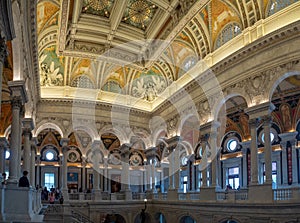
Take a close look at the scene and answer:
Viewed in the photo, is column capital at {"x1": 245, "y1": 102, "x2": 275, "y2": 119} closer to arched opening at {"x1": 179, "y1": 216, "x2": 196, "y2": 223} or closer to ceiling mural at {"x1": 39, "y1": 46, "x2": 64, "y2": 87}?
arched opening at {"x1": 179, "y1": 216, "x2": 196, "y2": 223}

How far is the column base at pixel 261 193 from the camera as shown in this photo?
16.8 metres

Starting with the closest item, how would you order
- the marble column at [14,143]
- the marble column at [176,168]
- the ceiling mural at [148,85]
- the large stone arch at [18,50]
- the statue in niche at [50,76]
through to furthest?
the large stone arch at [18,50] → the marble column at [14,143] → the marble column at [176,168] → the statue in niche at [50,76] → the ceiling mural at [148,85]

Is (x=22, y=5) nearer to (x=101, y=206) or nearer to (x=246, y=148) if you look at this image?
(x=101, y=206)

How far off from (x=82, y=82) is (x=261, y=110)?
14063 millimetres

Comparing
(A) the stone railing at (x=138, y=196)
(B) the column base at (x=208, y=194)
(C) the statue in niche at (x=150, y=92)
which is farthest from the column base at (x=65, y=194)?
(B) the column base at (x=208, y=194)

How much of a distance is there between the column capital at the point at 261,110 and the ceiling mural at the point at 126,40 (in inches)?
161

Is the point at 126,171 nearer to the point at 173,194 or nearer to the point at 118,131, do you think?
the point at 118,131

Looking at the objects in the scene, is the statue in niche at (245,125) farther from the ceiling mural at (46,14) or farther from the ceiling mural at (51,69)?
the ceiling mural at (46,14)

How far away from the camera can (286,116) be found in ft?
78.8

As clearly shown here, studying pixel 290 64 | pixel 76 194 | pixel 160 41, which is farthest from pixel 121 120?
pixel 290 64

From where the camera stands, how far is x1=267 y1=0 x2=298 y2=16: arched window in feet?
56.6

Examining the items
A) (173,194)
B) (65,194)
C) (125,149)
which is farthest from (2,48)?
(125,149)

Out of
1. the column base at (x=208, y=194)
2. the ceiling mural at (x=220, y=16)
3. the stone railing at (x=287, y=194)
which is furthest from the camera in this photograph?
the column base at (x=208, y=194)

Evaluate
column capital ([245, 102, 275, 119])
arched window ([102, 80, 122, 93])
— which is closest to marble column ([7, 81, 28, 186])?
column capital ([245, 102, 275, 119])
